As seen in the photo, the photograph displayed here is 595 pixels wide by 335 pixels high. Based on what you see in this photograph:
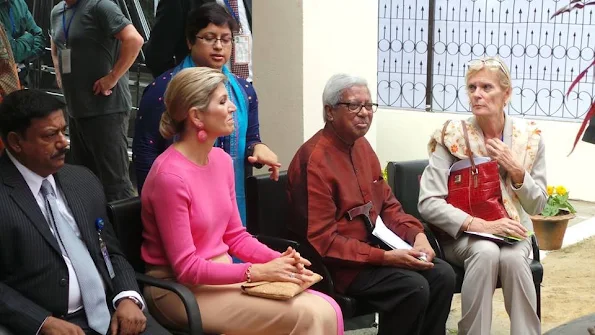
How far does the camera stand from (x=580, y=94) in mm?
8602

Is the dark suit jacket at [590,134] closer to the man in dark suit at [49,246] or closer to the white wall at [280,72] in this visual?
the man in dark suit at [49,246]

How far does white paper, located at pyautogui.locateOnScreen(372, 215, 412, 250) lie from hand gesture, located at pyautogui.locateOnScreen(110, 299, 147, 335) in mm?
1258

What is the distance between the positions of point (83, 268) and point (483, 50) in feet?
20.6

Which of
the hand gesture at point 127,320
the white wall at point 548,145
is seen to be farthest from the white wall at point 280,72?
the white wall at point 548,145

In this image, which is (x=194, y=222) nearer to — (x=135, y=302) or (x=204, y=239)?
(x=204, y=239)

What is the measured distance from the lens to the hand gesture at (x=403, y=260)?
4.14m

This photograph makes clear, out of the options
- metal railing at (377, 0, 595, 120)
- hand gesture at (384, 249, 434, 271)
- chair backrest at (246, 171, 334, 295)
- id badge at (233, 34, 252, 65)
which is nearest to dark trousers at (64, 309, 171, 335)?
chair backrest at (246, 171, 334, 295)

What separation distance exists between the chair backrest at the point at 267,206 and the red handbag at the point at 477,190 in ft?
2.74

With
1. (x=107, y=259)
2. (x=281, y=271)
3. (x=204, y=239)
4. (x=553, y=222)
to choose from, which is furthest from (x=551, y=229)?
(x=107, y=259)

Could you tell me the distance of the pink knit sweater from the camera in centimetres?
351

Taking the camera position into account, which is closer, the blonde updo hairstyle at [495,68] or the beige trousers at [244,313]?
the beige trousers at [244,313]

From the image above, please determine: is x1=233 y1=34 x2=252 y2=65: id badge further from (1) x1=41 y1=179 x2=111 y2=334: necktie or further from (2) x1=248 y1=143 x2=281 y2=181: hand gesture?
(1) x1=41 y1=179 x2=111 y2=334: necktie

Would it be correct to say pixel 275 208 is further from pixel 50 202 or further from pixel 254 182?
pixel 50 202

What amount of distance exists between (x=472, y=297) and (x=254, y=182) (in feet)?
3.86
